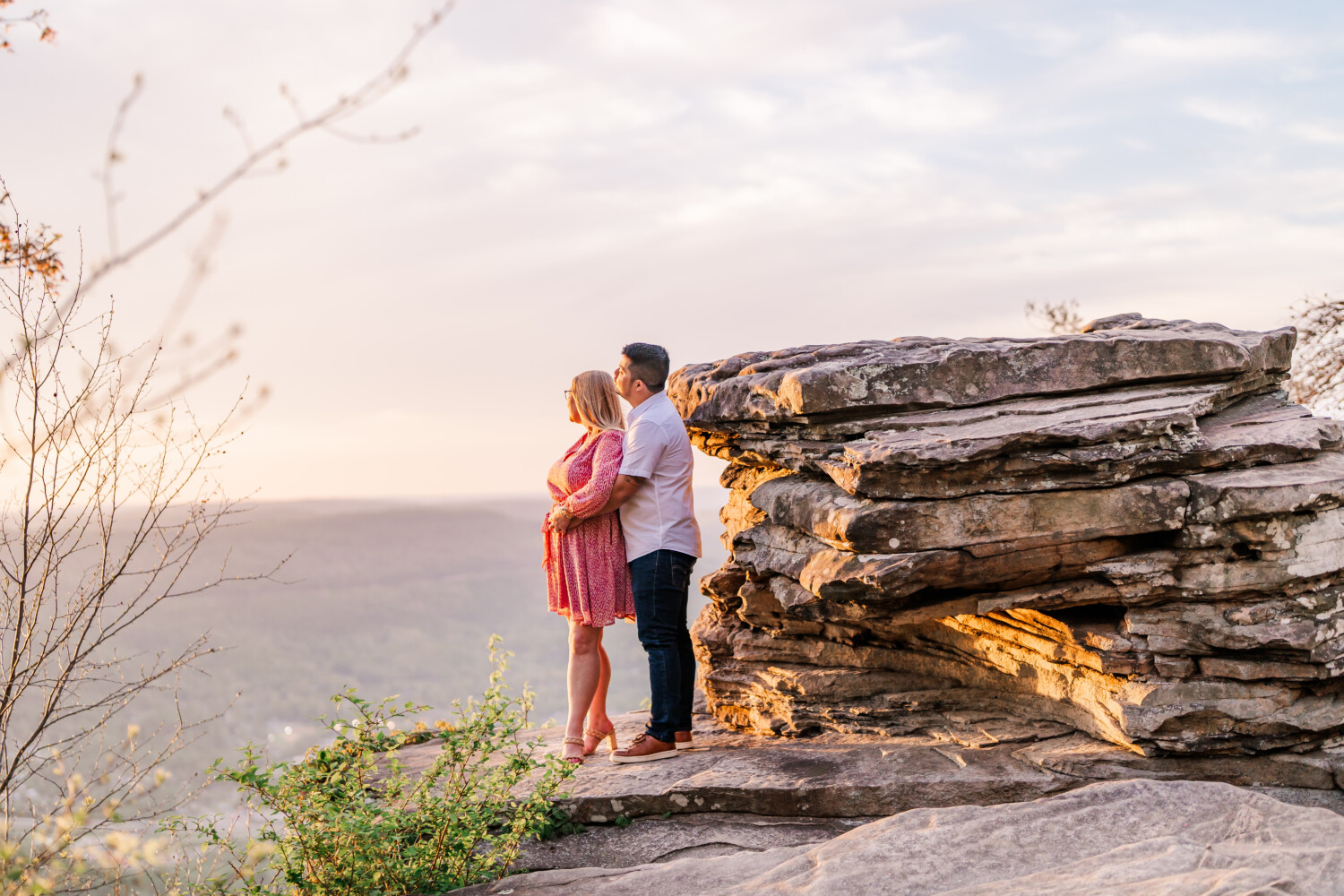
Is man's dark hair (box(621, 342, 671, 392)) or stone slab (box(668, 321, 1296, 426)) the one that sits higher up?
man's dark hair (box(621, 342, 671, 392))

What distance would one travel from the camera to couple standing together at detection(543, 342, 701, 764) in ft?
21.1

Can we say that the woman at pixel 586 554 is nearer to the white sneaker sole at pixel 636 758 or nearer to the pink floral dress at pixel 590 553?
the pink floral dress at pixel 590 553

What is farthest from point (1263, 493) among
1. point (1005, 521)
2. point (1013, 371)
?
point (1013, 371)

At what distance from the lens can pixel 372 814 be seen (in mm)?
4676

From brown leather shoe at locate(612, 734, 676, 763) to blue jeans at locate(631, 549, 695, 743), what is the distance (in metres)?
0.05

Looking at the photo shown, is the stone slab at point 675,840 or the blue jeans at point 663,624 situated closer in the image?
the stone slab at point 675,840

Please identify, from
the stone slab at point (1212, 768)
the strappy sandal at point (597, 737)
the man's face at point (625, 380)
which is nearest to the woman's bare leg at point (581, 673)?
the strappy sandal at point (597, 737)

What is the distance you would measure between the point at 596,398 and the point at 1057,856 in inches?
157

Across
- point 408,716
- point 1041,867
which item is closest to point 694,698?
point 408,716

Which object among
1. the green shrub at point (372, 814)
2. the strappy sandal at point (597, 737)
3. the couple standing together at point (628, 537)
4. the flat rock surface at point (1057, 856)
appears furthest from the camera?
the strappy sandal at point (597, 737)

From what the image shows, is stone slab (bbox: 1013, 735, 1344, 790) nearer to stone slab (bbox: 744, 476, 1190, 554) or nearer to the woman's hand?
stone slab (bbox: 744, 476, 1190, 554)

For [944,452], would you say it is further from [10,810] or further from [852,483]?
[10,810]

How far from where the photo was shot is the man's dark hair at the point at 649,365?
21.5 feet

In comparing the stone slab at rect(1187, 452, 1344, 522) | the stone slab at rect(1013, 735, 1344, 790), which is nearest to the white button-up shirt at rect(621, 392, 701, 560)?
the stone slab at rect(1013, 735, 1344, 790)
